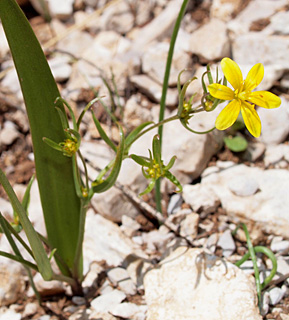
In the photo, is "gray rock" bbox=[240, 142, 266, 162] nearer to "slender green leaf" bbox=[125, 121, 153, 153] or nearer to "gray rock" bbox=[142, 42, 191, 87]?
"gray rock" bbox=[142, 42, 191, 87]

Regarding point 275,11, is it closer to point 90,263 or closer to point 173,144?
point 173,144

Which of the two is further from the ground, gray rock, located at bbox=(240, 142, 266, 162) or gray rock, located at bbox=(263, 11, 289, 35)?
gray rock, located at bbox=(263, 11, 289, 35)

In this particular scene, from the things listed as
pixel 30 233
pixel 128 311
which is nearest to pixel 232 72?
pixel 30 233

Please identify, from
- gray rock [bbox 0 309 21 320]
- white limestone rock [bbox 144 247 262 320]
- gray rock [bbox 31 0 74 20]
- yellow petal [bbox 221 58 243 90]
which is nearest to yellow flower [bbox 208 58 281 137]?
yellow petal [bbox 221 58 243 90]

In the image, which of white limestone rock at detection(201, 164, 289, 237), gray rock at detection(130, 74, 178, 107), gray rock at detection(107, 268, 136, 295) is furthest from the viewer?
gray rock at detection(130, 74, 178, 107)

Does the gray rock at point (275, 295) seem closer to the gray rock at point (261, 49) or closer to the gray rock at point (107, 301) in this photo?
the gray rock at point (107, 301)

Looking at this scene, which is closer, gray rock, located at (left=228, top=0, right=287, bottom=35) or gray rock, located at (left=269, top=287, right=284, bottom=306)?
gray rock, located at (left=269, top=287, right=284, bottom=306)

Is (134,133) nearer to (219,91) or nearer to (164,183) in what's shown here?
(219,91)

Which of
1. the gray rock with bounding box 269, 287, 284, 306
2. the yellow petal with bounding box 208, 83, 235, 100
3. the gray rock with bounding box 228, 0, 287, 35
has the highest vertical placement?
the gray rock with bounding box 228, 0, 287, 35

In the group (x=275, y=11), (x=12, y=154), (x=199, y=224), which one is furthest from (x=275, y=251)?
(x=275, y=11)
